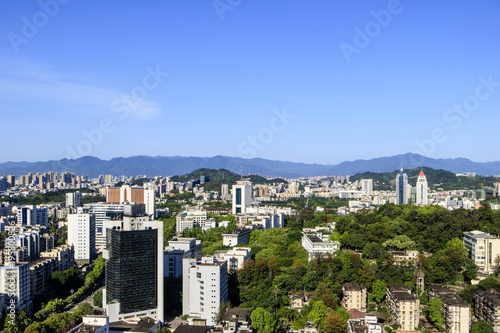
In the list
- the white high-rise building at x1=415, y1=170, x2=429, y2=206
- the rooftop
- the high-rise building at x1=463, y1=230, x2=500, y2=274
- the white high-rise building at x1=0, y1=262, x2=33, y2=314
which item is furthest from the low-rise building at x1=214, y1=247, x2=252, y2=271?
the white high-rise building at x1=415, y1=170, x2=429, y2=206

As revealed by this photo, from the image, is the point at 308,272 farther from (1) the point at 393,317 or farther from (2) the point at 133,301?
(2) the point at 133,301

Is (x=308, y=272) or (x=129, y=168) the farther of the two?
(x=129, y=168)

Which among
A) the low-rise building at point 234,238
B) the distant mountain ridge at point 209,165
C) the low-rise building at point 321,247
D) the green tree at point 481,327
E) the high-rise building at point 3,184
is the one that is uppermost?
the distant mountain ridge at point 209,165

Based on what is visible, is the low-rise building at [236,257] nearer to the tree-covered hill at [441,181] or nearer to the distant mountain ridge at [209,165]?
the tree-covered hill at [441,181]

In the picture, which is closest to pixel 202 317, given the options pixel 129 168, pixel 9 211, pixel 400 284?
pixel 400 284

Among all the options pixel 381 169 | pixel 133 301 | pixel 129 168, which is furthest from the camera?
pixel 381 169

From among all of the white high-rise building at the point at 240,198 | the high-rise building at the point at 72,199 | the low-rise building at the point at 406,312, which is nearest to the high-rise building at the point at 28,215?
the high-rise building at the point at 72,199
